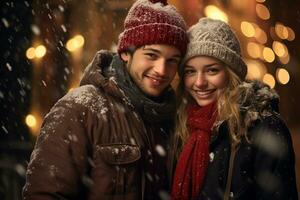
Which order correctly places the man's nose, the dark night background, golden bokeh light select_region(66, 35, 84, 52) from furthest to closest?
golden bokeh light select_region(66, 35, 84, 52)
the dark night background
the man's nose

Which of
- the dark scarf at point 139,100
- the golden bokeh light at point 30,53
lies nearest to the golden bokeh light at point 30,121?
the golden bokeh light at point 30,53

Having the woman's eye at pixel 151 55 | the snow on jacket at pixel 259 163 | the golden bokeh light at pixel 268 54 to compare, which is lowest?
the snow on jacket at pixel 259 163

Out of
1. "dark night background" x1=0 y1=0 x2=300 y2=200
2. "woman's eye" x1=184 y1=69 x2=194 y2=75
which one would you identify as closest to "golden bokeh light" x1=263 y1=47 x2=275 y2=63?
"dark night background" x1=0 y1=0 x2=300 y2=200

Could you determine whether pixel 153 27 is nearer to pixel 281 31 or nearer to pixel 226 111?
pixel 226 111

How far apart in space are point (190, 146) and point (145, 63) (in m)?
0.79

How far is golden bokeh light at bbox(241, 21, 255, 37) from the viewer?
7.99 m

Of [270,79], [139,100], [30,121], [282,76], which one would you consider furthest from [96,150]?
[30,121]

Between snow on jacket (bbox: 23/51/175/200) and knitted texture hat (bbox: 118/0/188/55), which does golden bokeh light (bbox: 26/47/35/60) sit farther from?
snow on jacket (bbox: 23/51/175/200)

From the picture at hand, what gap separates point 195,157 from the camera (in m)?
3.96

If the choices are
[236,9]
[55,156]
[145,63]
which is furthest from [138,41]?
[236,9]

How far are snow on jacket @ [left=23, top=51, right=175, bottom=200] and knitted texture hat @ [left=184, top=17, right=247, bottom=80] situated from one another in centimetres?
63

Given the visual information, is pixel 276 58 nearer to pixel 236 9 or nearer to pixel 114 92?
pixel 236 9

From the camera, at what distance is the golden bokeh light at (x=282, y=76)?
7.83m

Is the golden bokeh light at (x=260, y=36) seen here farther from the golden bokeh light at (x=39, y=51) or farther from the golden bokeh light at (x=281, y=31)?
the golden bokeh light at (x=39, y=51)
